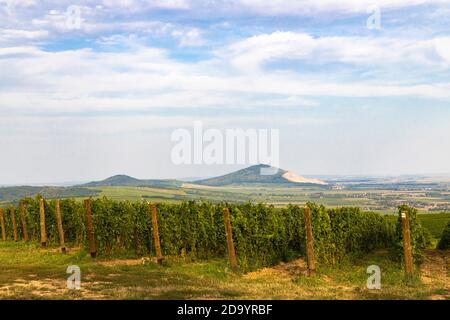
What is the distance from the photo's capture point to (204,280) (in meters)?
A: 16.2

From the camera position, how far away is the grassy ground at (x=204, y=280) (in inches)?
494

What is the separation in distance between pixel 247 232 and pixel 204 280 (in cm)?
557

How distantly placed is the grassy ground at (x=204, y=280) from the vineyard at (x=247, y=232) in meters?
0.88

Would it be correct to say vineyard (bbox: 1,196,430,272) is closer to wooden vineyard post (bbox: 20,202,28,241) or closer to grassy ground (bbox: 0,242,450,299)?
grassy ground (bbox: 0,242,450,299)

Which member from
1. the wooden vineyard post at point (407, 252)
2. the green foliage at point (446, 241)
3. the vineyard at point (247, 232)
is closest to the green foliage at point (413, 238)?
the vineyard at point (247, 232)

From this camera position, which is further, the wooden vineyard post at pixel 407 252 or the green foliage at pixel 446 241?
the green foliage at pixel 446 241

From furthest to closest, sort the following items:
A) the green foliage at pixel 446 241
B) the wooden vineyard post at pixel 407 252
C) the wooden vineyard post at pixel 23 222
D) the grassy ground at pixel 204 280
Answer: the wooden vineyard post at pixel 23 222
the green foliage at pixel 446 241
the wooden vineyard post at pixel 407 252
the grassy ground at pixel 204 280

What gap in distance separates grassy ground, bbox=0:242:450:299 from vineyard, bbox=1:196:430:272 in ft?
2.90

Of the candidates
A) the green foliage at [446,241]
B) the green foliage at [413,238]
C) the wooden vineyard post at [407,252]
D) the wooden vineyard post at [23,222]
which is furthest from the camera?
the wooden vineyard post at [23,222]

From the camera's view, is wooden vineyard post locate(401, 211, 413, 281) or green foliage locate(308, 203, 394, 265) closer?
wooden vineyard post locate(401, 211, 413, 281)

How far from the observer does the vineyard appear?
21.3 metres

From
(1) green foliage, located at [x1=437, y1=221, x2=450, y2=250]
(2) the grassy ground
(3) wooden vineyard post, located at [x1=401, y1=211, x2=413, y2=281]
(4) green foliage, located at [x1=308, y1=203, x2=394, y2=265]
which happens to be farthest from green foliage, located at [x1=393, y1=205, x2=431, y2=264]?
(3) wooden vineyard post, located at [x1=401, y1=211, x2=413, y2=281]

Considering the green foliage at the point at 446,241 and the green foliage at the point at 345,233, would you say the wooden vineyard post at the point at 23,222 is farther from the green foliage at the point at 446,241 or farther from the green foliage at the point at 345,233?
the green foliage at the point at 446,241

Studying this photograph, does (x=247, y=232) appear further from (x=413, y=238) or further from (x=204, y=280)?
(x=413, y=238)
